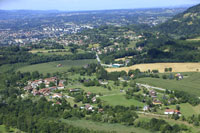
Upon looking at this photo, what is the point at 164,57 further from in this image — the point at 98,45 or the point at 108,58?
the point at 98,45

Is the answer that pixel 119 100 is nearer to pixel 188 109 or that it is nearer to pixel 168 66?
pixel 188 109

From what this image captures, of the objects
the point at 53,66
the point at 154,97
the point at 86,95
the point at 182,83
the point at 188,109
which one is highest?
the point at 182,83

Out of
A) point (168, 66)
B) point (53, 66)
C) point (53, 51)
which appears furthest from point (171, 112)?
point (53, 51)

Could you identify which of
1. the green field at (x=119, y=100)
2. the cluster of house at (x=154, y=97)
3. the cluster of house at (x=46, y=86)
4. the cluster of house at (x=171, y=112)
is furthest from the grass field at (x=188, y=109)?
the cluster of house at (x=46, y=86)

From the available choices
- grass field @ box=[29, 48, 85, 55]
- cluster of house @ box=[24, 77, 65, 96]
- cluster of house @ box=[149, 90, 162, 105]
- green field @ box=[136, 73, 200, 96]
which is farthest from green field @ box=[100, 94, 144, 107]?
grass field @ box=[29, 48, 85, 55]

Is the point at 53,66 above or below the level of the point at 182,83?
below

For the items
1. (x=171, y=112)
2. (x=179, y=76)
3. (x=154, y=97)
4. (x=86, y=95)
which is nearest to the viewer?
(x=171, y=112)

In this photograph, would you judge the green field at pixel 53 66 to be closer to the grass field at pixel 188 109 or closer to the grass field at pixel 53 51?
the grass field at pixel 53 51
